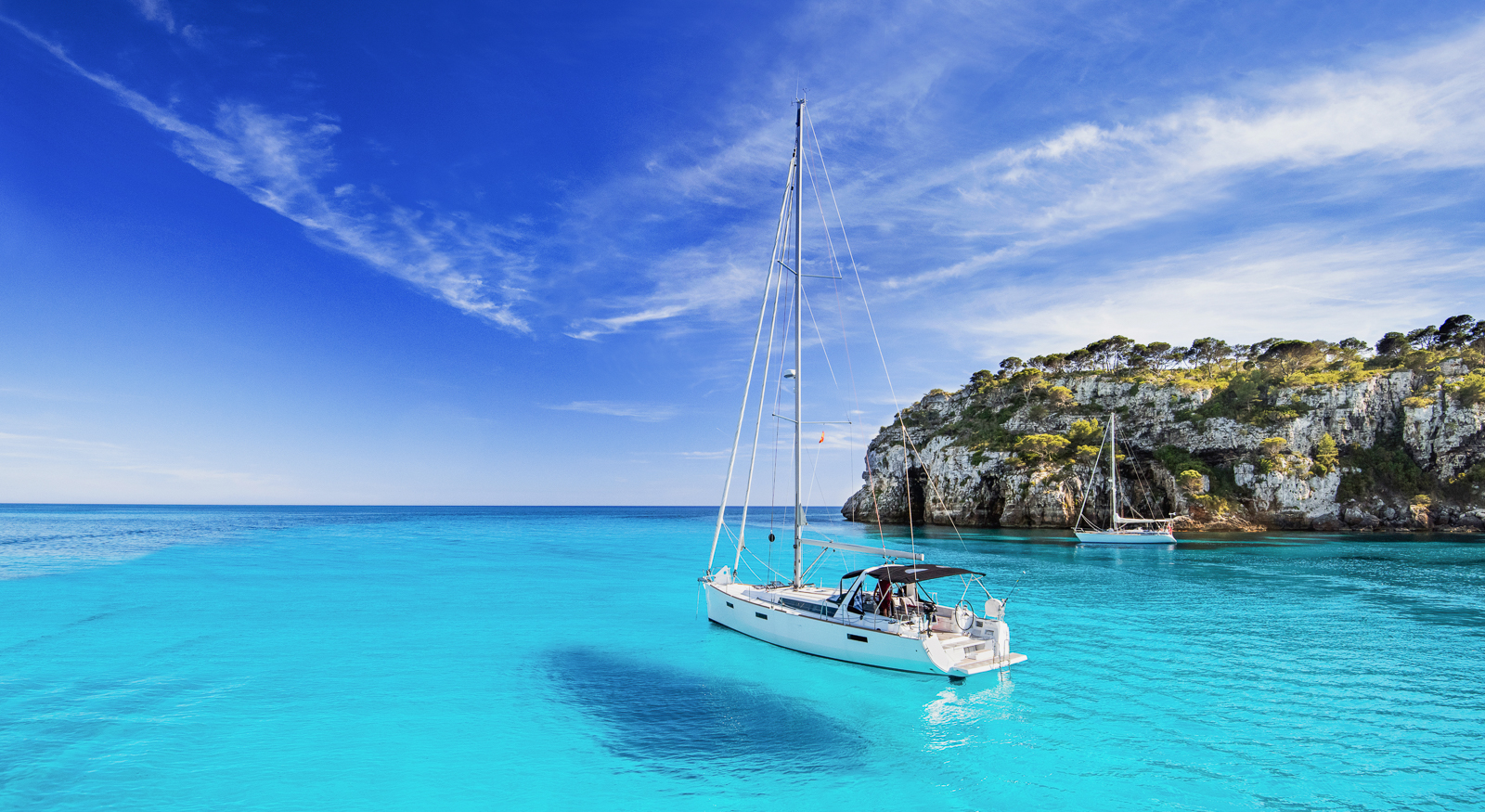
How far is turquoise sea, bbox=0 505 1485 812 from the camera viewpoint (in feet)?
37.6

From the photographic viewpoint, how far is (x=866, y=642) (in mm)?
17156

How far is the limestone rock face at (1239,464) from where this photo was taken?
6825 cm

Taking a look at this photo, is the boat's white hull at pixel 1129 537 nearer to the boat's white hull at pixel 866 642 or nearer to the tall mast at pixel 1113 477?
the tall mast at pixel 1113 477

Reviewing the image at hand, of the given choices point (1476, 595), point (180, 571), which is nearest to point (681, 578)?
point (180, 571)

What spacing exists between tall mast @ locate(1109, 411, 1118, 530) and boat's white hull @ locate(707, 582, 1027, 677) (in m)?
55.8

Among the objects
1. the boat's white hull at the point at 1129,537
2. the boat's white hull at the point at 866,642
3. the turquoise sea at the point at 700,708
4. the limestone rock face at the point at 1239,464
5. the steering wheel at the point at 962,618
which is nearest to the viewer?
the turquoise sea at the point at 700,708

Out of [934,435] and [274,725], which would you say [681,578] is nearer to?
[274,725]

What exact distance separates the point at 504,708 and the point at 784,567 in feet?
106

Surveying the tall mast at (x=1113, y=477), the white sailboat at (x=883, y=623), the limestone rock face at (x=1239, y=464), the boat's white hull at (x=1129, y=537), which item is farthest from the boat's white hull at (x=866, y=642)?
the tall mast at (x=1113, y=477)

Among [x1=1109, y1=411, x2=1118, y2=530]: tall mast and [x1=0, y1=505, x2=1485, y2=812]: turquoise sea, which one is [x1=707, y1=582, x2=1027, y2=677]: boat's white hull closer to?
[x1=0, y1=505, x2=1485, y2=812]: turquoise sea

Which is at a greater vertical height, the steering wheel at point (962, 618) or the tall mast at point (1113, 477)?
the tall mast at point (1113, 477)

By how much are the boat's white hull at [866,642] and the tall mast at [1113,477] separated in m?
55.8

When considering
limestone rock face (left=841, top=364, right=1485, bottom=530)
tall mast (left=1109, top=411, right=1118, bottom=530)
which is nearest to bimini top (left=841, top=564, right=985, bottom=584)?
limestone rock face (left=841, top=364, right=1485, bottom=530)

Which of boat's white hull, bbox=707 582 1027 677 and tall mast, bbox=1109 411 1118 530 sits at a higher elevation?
tall mast, bbox=1109 411 1118 530
